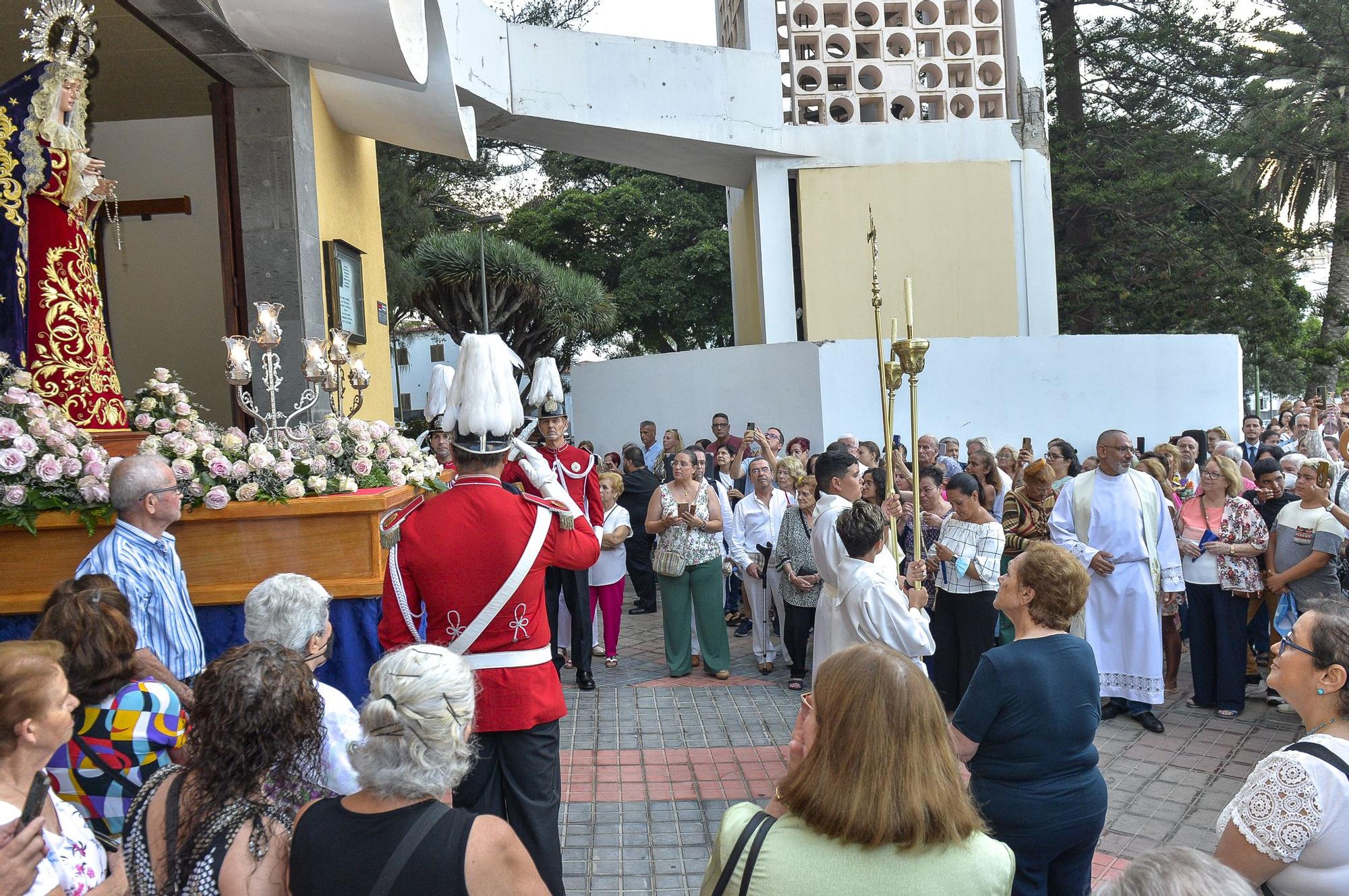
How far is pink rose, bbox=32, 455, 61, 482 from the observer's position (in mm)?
4996

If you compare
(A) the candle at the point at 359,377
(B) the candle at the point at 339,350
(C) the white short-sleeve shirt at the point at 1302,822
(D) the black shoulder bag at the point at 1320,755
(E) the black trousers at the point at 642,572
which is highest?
(B) the candle at the point at 339,350

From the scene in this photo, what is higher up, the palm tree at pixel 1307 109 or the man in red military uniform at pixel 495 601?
the palm tree at pixel 1307 109

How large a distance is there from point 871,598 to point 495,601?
183 cm

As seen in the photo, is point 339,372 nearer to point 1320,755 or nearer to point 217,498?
point 217,498

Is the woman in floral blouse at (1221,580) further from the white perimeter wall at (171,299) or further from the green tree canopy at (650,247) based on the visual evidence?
the green tree canopy at (650,247)

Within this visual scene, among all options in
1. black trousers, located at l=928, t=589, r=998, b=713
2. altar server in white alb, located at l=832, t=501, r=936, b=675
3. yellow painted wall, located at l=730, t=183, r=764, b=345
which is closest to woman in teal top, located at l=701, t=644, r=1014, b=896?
altar server in white alb, located at l=832, t=501, r=936, b=675

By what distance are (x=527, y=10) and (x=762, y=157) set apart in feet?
46.3

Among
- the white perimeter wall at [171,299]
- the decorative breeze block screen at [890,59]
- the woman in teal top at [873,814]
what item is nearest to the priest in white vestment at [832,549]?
the woman in teal top at [873,814]

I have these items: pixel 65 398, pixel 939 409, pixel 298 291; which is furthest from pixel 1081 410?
pixel 65 398

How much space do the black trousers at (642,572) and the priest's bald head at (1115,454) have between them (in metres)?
5.67

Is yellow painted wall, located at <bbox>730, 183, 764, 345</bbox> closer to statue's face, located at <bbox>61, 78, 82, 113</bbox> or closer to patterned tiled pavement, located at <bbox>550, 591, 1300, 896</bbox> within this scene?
patterned tiled pavement, located at <bbox>550, 591, 1300, 896</bbox>

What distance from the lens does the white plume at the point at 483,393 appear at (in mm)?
3768

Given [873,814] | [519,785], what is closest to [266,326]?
[519,785]

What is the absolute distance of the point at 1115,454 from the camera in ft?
23.4
